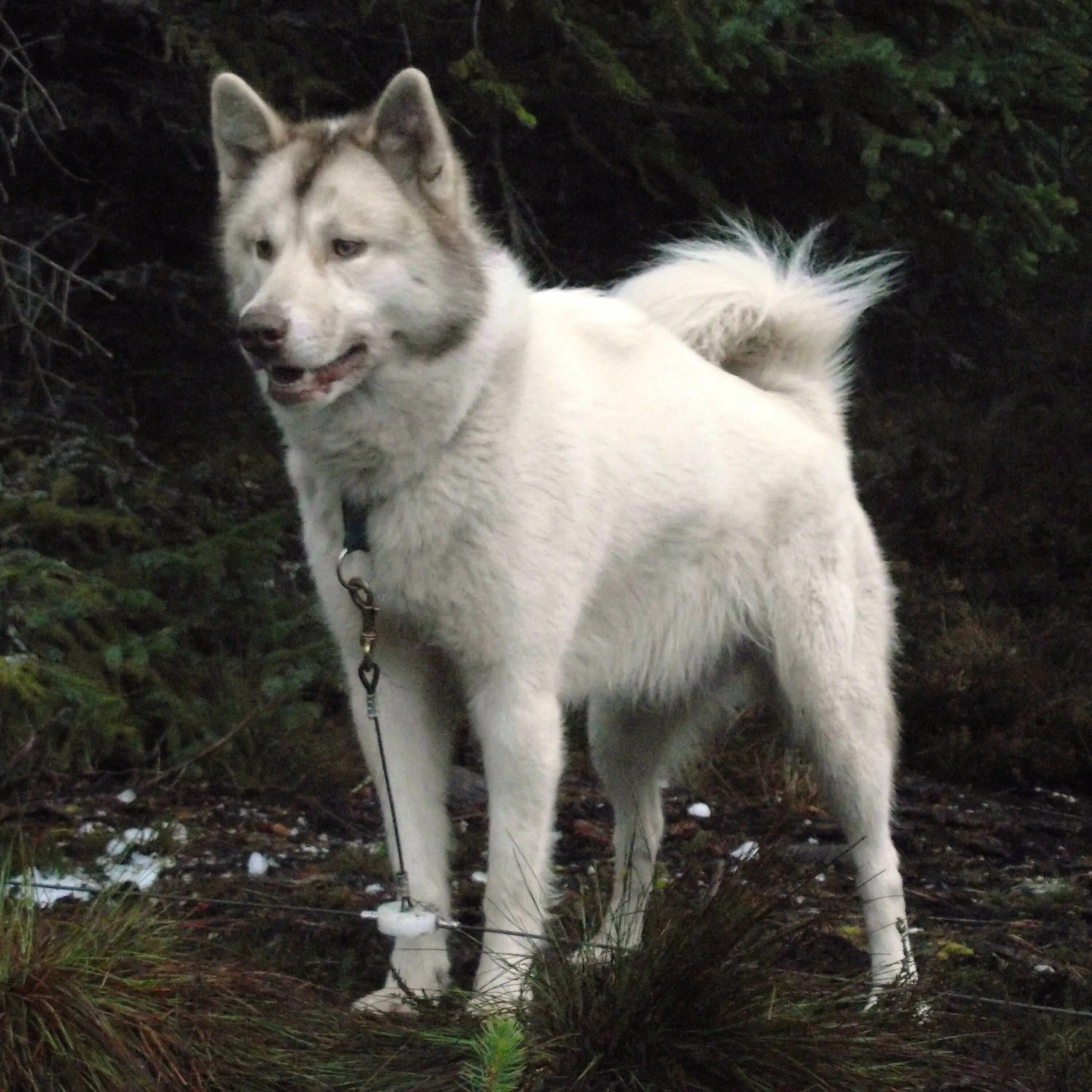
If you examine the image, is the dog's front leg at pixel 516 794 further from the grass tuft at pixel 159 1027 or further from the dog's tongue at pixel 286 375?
the dog's tongue at pixel 286 375

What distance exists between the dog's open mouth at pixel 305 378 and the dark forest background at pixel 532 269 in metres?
1.62

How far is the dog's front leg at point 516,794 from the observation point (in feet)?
10.9

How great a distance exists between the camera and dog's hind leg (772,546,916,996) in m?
3.87

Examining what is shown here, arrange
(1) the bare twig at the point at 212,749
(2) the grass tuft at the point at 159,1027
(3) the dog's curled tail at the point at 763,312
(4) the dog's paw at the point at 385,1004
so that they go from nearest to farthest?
1. (2) the grass tuft at the point at 159,1027
2. (4) the dog's paw at the point at 385,1004
3. (3) the dog's curled tail at the point at 763,312
4. (1) the bare twig at the point at 212,749

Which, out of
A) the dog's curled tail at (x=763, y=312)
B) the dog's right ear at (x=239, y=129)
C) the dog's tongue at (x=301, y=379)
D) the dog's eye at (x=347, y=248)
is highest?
the dog's right ear at (x=239, y=129)

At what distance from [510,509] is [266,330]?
654 mm

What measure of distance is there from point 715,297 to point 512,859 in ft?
5.33

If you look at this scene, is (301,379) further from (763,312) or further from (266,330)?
(763,312)

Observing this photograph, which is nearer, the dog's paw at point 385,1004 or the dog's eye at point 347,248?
the dog's paw at point 385,1004

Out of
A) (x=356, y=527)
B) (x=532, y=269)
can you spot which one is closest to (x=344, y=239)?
(x=356, y=527)

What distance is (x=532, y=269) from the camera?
6.21 meters

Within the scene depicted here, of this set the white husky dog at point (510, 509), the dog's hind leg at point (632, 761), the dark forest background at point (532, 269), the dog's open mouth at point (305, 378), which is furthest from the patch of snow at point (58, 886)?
the dog's hind leg at point (632, 761)

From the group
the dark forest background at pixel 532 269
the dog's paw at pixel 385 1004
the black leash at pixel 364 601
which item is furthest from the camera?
the dark forest background at pixel 532 269

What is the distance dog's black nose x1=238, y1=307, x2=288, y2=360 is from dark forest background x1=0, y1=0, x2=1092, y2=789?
1766 millimetres
